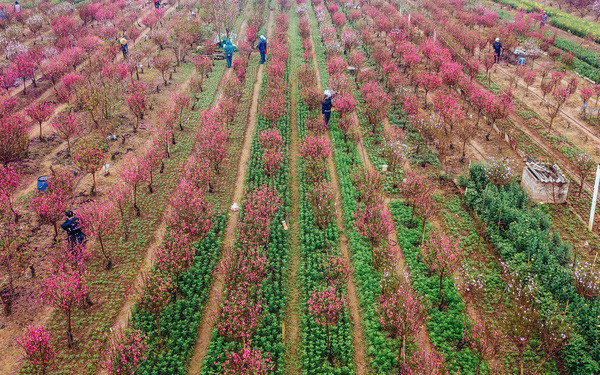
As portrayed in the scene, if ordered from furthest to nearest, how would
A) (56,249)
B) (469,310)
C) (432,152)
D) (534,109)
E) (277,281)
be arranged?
(534,109)
(432,152)
(56,249)
(277,281)
(469,310)

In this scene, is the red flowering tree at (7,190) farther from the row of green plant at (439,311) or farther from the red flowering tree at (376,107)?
the red flowering tree at (376,107)

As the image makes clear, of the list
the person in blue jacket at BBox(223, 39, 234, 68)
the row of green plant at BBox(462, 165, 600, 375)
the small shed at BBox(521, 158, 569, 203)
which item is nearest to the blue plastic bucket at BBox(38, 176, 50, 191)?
the row of green plant at BBox(462, 165, 600, 375)

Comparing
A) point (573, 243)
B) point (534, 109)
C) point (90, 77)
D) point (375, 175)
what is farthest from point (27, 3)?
point (573, 243)

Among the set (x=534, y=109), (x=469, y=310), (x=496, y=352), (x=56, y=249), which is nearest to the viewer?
(x=496, y=352)

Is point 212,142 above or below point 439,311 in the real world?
above

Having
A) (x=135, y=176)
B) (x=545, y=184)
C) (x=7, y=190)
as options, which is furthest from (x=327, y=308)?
(x=7, y=190)

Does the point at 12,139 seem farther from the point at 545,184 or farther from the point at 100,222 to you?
the point at 545,184

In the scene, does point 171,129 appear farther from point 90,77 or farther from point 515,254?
point 515,254

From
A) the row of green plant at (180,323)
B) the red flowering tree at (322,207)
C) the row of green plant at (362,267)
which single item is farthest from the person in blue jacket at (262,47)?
the row of green plant at (180,323)

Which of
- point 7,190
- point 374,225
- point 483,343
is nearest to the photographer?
point 483,343
